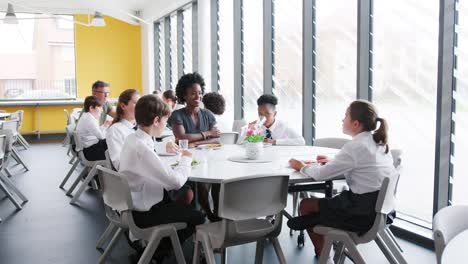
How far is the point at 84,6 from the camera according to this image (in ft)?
36.1

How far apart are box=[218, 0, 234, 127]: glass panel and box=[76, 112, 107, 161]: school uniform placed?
2.66 m

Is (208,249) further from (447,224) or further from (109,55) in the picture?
(109,55)

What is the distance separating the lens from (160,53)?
11.0 meters

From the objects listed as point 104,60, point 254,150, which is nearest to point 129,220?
point 254,150

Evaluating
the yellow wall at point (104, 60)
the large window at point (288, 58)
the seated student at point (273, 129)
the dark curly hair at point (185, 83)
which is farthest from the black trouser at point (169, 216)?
the yellow wall at point (104, 60)

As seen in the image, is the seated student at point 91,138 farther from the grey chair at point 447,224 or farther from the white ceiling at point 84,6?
the white ceiling at point 84,6

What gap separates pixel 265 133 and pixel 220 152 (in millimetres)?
829

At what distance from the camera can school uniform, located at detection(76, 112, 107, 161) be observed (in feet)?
15.8

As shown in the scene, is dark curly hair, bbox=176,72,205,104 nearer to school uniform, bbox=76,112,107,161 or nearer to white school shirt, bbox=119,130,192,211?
school uniform, bbox=76,112,107,161

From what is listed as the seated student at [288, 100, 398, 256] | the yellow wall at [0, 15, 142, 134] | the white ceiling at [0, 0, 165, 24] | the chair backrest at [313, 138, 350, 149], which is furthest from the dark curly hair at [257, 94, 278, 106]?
the yellow wall at [0, 15, 142, 134]

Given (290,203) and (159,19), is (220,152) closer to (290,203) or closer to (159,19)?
(290,203)

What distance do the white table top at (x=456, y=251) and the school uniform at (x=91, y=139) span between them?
398 centimetres

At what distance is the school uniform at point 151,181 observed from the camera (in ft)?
7.98

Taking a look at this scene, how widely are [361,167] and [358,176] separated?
5cm
